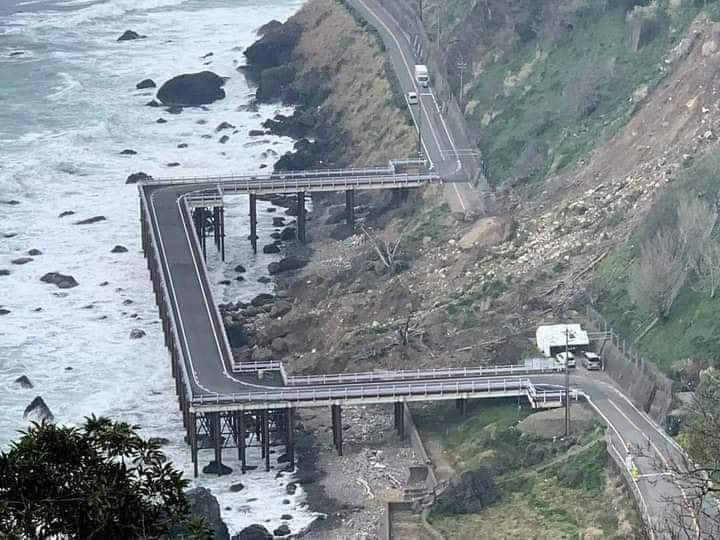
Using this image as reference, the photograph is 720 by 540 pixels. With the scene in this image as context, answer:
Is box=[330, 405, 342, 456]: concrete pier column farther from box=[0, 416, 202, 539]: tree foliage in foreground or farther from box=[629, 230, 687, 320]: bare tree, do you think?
box=[0, 416, 202, 539]: tree foliage in foreground

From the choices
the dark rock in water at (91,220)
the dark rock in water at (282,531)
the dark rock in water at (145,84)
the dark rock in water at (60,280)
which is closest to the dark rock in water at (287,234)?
the dark rock in water at (91,220)

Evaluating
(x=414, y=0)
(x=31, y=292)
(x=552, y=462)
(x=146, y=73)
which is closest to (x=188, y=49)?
(x=146, y=73)

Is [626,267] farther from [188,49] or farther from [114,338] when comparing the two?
[188,49]

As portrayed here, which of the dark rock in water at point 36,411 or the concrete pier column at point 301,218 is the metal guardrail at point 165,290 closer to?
the dark rock in water at point 36,411

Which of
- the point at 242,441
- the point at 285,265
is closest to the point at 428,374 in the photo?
the point at 242,441

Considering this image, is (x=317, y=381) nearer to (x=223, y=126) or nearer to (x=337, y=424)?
(x=337, y=424)

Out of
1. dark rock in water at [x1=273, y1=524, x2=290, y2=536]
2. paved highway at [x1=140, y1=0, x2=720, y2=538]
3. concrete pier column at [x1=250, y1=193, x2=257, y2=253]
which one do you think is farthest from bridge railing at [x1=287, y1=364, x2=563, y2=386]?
concrete pier column at [x1=250, y1=193, x2=257, y2=253]
